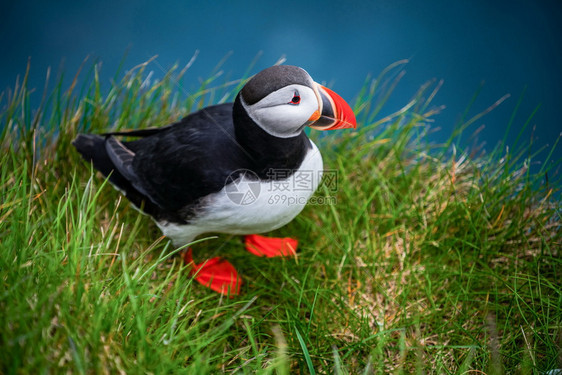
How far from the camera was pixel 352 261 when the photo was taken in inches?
61.1

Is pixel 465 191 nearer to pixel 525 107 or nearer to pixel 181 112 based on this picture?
pixel 525 107

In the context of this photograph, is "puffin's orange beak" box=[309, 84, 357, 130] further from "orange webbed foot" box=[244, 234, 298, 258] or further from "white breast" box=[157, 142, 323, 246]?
"orange webbed foot" box=[244, 234, 298, 258]

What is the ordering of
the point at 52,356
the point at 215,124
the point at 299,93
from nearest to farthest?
the point at 52,356
the point at 299,93
the point at 215,124

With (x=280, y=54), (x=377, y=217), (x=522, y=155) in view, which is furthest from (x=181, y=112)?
(x=522, y=155)

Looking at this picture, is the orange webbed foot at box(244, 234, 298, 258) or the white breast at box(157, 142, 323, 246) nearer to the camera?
the white breast at box(157, 142, 323, 246)

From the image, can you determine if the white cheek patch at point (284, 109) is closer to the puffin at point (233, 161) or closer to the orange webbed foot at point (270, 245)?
the puffin at point (233, 161)

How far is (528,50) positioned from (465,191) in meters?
1.20

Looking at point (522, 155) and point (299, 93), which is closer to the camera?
point (299, 93)

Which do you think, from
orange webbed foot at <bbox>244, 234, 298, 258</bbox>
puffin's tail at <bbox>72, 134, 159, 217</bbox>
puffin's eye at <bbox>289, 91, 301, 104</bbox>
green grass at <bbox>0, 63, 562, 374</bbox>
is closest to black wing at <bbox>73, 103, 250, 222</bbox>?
puffin's tail at <bbox>72, 134, 159, 217</bbox>

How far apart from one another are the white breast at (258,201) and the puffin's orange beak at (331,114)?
0.18 m

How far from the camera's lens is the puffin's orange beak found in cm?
113

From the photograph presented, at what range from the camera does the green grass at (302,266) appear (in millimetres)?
938

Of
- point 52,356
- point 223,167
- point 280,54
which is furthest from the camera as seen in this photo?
point 280,54

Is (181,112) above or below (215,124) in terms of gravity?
below
